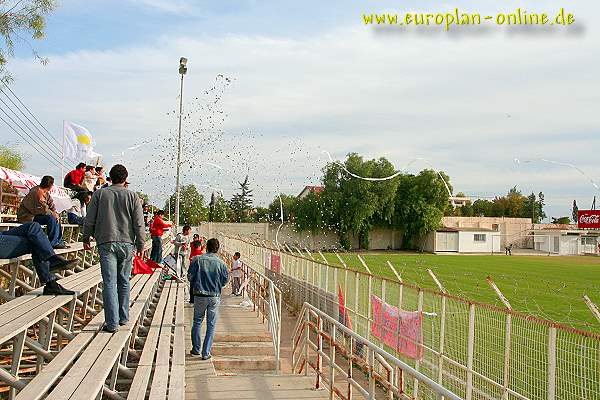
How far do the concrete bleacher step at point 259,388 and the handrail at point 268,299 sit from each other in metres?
1.66

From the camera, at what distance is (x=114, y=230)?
6.44 metres

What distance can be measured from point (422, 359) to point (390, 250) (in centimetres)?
8189

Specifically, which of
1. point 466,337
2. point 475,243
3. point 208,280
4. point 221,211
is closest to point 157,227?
point 208,280

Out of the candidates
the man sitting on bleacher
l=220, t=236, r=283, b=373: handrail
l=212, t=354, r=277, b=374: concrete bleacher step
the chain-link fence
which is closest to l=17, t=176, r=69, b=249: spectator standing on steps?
the man sitting on bleacher

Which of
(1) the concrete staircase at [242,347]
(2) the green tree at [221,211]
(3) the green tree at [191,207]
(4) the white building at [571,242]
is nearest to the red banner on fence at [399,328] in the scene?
(1) the concrete staircase at [242,347]

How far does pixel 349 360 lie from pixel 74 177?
6.41 metres

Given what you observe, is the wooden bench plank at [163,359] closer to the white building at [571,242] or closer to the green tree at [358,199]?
the green tree at [358,199]

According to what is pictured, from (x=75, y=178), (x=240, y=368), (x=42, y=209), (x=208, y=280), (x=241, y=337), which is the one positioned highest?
(x=75, y=178)

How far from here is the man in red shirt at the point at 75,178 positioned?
11.8 meters

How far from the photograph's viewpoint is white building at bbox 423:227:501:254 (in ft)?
284

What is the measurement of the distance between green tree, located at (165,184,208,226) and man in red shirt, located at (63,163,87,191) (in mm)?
67088

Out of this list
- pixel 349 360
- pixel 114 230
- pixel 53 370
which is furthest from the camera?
pixel 349 360

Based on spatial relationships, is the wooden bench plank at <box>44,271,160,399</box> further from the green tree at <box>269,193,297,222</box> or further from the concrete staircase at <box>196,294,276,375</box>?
the green tree at <box>269,193,297,222</box>

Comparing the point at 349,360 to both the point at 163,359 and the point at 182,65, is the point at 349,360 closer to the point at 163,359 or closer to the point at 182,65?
the point at 163,359
